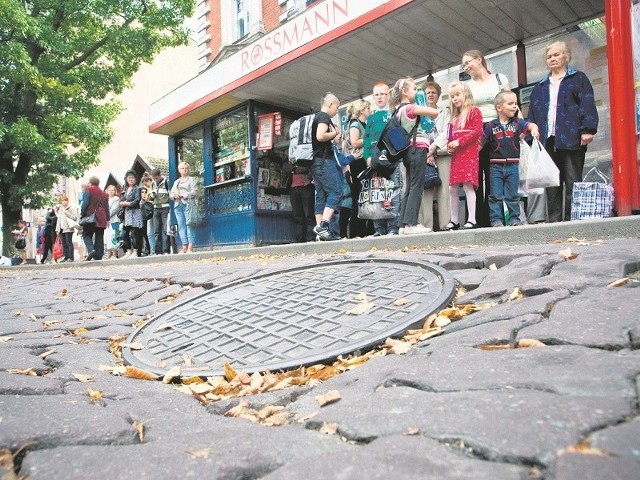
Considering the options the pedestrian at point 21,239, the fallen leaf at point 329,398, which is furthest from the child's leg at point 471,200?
the pedestrian at point 21,239

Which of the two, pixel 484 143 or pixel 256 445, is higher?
pixel 484 143

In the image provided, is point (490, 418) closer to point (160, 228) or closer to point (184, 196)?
point (184, 196)

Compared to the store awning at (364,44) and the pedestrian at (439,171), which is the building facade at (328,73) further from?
the pedestrian at (439,171)

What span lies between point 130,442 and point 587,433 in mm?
1073

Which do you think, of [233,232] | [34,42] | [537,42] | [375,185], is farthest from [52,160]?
[537,42]

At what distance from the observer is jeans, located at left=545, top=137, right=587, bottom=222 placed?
485cm

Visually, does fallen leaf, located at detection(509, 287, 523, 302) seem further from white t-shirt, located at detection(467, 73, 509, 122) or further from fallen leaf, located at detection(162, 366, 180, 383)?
white t-shirt, located at detection(467, 73, 509, 122)

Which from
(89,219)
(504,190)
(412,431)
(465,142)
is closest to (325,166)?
(465,142)

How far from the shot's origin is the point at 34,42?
1420cm

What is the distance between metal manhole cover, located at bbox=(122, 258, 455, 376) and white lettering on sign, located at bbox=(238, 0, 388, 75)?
4196mm

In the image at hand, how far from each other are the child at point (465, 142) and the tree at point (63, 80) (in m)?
12.4

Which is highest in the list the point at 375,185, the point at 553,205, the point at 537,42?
the point at 537,42

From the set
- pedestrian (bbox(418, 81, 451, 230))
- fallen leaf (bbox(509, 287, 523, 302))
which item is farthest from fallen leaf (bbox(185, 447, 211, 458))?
pedestrian (bbox(418, 81, 451, 230))

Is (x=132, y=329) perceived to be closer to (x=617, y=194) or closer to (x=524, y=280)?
(x=524, y=280)
